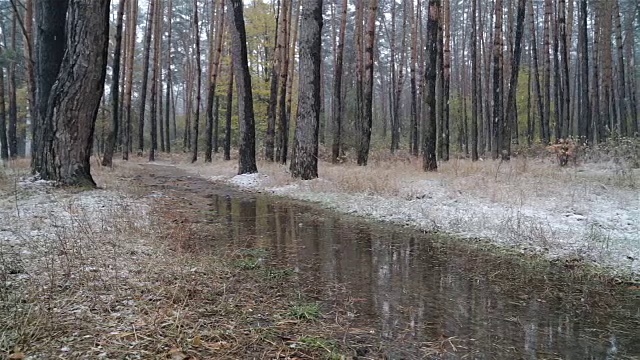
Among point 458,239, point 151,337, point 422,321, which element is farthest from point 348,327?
point 458,239

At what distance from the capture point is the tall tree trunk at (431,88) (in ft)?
41.8

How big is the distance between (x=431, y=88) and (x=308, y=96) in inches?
150

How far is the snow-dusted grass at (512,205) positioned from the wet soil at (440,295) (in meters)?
0.52

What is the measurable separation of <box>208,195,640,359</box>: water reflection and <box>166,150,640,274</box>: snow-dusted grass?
0.98 m

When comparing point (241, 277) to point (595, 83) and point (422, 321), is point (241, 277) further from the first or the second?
point (595, 83)

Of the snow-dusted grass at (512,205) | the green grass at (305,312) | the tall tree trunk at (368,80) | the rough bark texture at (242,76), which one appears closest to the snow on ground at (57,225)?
the green grass at (305,312)

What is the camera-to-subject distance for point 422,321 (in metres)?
3.00

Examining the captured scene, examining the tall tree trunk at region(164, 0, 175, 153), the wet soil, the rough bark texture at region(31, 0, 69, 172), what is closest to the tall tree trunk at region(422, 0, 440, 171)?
the wet soil

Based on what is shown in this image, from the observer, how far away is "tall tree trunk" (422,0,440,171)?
12.7m

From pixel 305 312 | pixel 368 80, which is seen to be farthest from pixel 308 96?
pixel 305 312

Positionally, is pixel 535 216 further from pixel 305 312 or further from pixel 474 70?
pixel 474 70

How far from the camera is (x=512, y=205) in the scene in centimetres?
691

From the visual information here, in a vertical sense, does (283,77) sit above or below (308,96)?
above

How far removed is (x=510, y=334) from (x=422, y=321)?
1.87 ft
